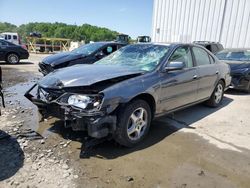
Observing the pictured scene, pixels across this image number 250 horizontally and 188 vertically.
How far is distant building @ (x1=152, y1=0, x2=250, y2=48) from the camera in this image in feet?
47.3

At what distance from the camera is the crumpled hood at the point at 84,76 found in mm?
3469

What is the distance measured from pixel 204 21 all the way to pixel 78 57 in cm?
1105

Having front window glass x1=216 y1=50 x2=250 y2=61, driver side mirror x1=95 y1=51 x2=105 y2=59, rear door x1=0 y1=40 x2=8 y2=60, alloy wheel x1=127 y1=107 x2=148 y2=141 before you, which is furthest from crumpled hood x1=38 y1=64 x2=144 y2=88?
rear door x1=0 y1=40 x2=8 y2=60

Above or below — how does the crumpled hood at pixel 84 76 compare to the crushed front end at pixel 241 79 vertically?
above

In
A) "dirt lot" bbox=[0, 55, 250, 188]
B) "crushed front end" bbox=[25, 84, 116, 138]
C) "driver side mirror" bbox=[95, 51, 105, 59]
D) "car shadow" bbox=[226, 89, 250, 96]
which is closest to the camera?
"dirt lot" bbox=[0, 55, 250, 188]

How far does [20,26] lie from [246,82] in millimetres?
134128

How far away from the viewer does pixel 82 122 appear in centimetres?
321

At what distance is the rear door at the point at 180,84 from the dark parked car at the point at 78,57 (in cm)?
407

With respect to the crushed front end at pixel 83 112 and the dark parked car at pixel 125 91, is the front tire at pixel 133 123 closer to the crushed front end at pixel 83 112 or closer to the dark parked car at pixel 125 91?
the dark parked car at pixel 125 91

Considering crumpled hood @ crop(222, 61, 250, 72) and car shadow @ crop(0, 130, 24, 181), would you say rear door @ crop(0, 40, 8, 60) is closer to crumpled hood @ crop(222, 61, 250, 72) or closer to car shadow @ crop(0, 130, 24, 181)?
car shadow @ crop(0, 130, 24, 181)

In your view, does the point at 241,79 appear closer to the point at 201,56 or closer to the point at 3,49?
the point at 201,56

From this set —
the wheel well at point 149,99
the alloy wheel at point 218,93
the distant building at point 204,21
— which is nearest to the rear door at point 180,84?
the wheel well at point 149,99

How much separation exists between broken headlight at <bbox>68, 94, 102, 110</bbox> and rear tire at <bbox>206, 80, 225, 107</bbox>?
3667 mm

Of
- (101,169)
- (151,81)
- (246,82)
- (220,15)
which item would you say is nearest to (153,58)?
(151,81)
